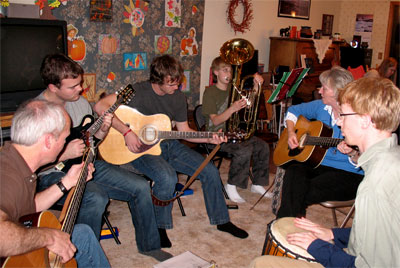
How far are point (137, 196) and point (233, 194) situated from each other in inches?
51.8

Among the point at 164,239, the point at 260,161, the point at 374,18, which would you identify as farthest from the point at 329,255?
the point at 374,18

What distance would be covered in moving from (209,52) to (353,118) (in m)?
3.92

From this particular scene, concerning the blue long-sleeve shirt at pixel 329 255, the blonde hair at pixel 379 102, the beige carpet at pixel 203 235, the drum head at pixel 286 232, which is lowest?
the beige carpet at pixel 203 235

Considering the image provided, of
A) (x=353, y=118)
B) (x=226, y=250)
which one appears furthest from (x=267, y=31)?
(x=353, y=118)

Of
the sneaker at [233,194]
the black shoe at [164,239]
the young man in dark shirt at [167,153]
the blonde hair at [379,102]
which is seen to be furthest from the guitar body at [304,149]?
the blonde hair at [379,102]

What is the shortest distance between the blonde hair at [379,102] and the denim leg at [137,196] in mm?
1546

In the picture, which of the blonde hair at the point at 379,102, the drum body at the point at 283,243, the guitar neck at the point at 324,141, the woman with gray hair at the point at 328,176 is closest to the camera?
the blonde hair at the point at 379,102

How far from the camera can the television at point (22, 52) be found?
3.09 metres

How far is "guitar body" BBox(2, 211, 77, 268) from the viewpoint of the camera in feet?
4.88

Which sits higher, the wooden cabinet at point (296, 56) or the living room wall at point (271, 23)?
the living room wall at point (271, 23)

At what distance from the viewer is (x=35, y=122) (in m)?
1.72

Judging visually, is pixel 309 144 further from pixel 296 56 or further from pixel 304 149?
pixel 296 56

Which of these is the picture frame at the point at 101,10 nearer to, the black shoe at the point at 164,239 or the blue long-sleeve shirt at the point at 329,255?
the black shoe at the point at 164,239

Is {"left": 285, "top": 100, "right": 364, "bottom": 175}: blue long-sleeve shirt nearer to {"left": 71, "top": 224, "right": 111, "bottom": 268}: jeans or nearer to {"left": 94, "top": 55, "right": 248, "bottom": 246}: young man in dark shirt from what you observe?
{"left": 94, "top": 55, "right": 248, "bottom": 246}: young man in dark shirt
